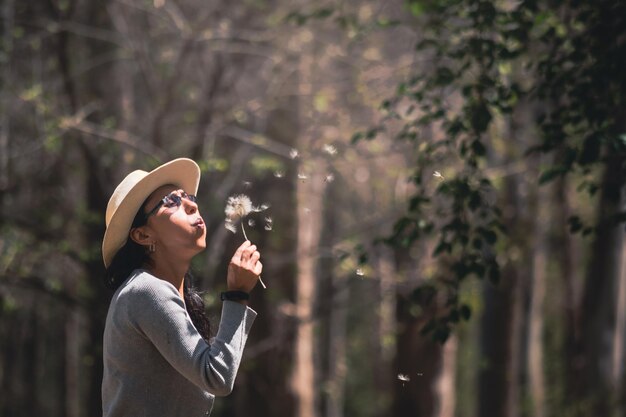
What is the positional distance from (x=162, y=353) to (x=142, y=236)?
0.53 metres

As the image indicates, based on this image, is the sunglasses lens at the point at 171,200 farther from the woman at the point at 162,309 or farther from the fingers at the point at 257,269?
the fingers at the point at 257,269

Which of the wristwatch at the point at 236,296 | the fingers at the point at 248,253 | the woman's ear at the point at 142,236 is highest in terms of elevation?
the woman's ear at the point at 142,236

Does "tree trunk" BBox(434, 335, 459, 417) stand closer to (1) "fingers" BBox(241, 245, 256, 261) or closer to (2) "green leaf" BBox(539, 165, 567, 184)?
(2) "green leaf" BBox(539, 165, 567, 184)

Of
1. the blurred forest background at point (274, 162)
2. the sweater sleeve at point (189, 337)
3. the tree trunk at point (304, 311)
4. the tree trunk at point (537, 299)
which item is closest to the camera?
the sweater sleeve at point (189, 337)

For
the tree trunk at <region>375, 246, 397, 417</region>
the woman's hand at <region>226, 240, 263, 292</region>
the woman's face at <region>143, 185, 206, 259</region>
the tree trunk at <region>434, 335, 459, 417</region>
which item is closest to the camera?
the woman's hand at <region>226, 240, 263, 292</region>

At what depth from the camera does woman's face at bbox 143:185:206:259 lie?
3529 mm

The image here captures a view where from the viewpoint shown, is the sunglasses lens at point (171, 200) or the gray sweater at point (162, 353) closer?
the gray sweater at point (162, 353)

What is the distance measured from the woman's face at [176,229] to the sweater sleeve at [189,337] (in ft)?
0.76

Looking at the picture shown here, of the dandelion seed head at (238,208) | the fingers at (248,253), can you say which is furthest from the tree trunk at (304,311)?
the fingers at (248,253)

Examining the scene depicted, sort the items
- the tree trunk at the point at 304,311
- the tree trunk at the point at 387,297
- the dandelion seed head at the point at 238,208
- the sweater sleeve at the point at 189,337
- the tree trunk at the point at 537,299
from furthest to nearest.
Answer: the tree trunk at the point at 537,299
the tree trunk at the point at 304,311
the tree trunk at the point at 387,297
the dandelion seed head at the point at 238,208
the sweater sleeve at the point at 189,337

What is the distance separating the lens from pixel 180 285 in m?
3.61

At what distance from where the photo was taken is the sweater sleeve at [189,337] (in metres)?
3.18

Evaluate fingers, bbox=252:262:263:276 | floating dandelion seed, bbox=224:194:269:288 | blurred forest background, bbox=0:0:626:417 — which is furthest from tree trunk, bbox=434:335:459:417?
fingers, bbox=252:262:263:276

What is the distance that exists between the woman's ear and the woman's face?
0.5 inches
